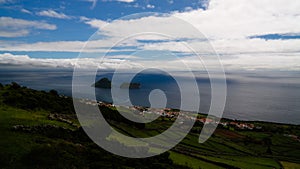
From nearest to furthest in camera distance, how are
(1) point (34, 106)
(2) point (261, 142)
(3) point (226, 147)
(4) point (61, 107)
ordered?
(1) point (34, 106) < (4) point (61, 107) < (3) point (226, 147) < (2) point (261, 142)

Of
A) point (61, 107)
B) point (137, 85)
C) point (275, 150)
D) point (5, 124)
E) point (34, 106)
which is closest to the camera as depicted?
point (5, 124)

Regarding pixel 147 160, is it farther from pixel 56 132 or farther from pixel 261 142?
pixel 261 142

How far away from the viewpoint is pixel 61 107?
32.2m

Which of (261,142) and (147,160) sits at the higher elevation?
(147,160)

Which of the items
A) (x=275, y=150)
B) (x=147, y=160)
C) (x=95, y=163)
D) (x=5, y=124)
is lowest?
(x=275, y=150)

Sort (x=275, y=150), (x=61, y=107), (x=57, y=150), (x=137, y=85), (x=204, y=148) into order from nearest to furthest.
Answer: (x=57, y=150)
(x=61, y=107)
(x=204, y=148)
(x=275, y=150)
(x=137, y=85)

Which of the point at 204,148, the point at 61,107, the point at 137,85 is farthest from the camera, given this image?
the point at 137,85

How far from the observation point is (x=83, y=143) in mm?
14914

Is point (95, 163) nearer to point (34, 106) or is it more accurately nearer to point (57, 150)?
point (57, 150)

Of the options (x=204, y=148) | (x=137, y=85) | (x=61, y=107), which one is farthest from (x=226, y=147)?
(x=137, y=85)

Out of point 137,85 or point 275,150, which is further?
point 137,85

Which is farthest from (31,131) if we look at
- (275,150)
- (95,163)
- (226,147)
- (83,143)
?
(275,150)

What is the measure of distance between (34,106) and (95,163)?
2017cm

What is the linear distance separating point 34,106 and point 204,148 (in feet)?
87.9
